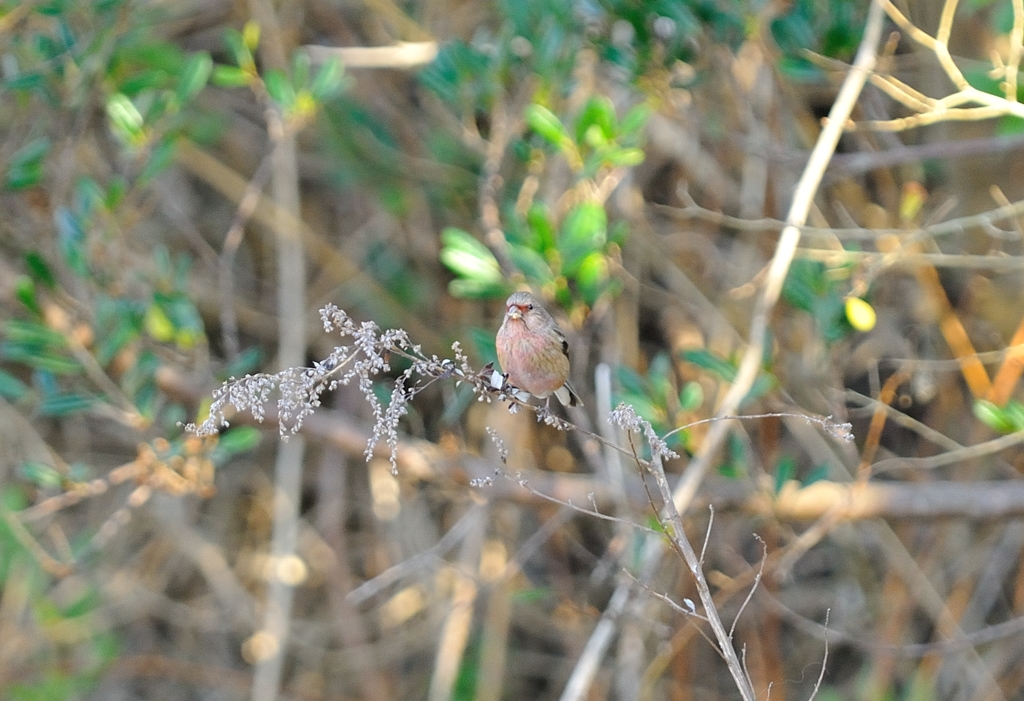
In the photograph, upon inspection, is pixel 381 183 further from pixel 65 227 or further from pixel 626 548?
pixel 626 548

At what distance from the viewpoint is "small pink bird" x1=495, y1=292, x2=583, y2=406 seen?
2.82 metres

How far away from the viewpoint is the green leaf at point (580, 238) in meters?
2.98

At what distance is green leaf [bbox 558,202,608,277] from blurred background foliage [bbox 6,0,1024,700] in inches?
0.5

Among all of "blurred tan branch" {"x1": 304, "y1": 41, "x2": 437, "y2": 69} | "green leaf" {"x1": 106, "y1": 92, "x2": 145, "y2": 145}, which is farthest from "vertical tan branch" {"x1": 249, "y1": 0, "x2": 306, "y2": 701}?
"green leaf" {"x1": 106, "y1": 92, "x2": 145, "y2": 145}

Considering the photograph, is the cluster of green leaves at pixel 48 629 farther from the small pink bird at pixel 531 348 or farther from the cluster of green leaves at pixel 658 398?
the cluster of green leaves at pixel 658 398

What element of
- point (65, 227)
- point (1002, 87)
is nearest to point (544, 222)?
point (1002, 87)

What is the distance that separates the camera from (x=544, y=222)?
2996 millimetres

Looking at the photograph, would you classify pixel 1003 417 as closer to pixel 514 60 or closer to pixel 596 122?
pixel 596 122

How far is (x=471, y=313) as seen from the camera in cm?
483

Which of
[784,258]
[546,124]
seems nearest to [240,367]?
[546,124]

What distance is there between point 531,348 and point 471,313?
203 cm

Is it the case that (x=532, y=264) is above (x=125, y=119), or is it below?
below

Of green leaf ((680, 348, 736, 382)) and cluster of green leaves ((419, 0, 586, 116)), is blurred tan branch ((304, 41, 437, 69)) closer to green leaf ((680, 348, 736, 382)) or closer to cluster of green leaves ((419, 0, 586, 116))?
cluster of green leaves ((419, 0, 586, 116))

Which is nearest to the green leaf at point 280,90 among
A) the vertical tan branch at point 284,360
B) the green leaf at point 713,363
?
the vertical tan branch at point 284,360
